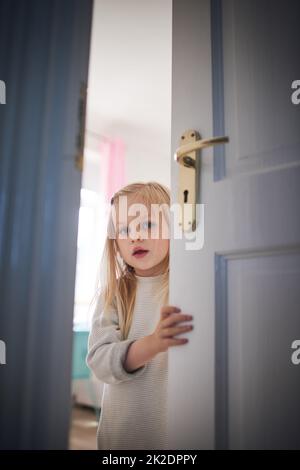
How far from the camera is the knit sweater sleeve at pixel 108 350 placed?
923mm

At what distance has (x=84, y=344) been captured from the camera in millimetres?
2713

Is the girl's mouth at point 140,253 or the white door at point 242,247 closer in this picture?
the white door at point 242,247

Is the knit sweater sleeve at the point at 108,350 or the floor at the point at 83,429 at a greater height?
the knit sweater sleeve at the point at 108,350

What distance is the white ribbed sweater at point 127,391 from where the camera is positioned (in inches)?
37.1

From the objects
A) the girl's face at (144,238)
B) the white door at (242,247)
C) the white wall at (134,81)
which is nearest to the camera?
the white door at (242,247)

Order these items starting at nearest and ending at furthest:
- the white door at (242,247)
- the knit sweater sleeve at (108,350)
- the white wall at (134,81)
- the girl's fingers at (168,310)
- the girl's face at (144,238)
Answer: the white door at (242,247) → the girl's fingers at (168,310) → the knit sweater sleeve at (108,350) → the girl's face at (144,238) → the white wall at (134,81)

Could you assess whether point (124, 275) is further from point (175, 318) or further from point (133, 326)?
point (175, 318)

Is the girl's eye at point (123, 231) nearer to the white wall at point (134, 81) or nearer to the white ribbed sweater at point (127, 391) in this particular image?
the white ribbed sweater at point (127, 391)

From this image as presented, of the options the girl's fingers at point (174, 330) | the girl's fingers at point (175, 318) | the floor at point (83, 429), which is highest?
the girl's fingers at point (175, 318)

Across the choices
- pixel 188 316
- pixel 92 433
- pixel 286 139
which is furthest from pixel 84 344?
pixel 286 139

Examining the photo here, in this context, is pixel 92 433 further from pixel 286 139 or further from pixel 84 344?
pixel 286 139

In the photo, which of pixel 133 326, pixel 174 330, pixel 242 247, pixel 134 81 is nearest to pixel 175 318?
pixel 174 330

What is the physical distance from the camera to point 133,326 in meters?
1.06

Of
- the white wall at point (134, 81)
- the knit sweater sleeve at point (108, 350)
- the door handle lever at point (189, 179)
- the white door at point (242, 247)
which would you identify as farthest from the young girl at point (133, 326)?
the white wall at point (134, 81)
